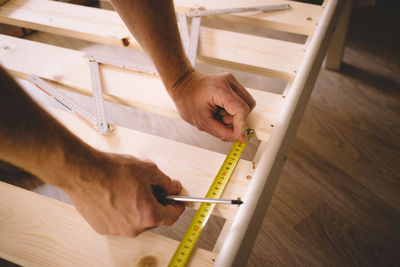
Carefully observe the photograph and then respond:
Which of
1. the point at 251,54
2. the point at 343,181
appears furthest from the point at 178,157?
the point at 343,181

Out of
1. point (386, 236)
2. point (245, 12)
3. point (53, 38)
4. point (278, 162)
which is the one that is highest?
Answer: point (245, 12)

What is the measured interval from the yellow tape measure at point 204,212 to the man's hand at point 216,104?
60 mm

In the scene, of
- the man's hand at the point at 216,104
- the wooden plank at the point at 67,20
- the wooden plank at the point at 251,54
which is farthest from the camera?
the wooden plank at the point at 67,20

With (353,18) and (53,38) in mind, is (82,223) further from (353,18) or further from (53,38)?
(353,18)

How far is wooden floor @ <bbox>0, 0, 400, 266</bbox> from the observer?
127cm

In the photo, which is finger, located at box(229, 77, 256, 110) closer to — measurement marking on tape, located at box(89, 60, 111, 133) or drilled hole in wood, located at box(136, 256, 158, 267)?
measurement marking on tape, located at box(89, 60, 111, 133)

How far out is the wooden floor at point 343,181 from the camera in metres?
1.27

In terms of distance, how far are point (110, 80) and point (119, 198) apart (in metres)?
0.53

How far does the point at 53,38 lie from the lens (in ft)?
7.71

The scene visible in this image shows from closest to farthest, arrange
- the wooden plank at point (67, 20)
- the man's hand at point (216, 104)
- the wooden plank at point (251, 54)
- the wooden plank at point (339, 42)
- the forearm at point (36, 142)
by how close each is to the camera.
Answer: the forearm at point (36, 142), the man's hand at point (216, 104), the wooden plank at point (251, 54), the wooden plank at point (67, 20), the wooden plank at point (339, 42)

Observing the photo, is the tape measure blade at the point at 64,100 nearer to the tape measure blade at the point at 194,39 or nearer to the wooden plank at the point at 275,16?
the tape measure blade at the point at 194,39

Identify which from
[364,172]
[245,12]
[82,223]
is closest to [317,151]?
[364,172]

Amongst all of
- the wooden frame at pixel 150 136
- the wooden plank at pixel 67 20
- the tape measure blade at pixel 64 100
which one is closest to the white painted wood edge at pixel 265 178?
the wooden frame at pixel 150 136

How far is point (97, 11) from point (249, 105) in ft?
2.82
